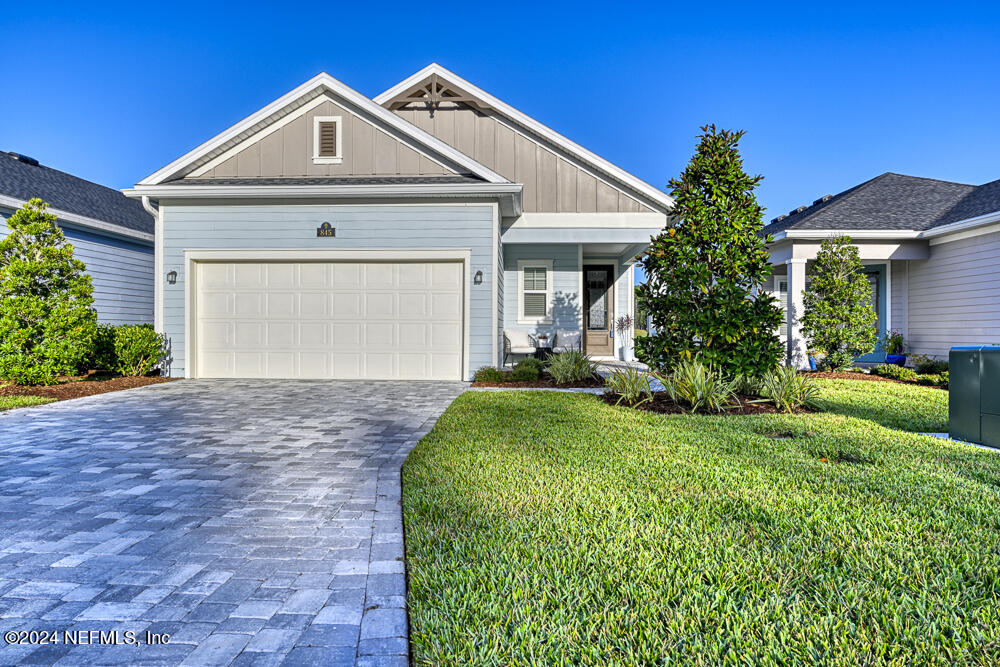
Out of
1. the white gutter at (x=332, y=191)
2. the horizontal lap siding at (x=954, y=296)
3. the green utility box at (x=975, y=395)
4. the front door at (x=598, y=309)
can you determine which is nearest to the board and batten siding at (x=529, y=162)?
the white gutter at (x=332, y=191)

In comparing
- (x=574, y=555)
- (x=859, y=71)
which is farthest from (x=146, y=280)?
(x=859, y=71)

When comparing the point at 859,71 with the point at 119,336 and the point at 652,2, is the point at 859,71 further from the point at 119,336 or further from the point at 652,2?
the point at 119,336

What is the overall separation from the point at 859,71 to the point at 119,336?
773 inches

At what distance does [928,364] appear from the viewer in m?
11.0

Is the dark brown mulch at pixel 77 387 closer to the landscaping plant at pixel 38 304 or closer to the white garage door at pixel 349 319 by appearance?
the landscaping plant at pixel 38 304

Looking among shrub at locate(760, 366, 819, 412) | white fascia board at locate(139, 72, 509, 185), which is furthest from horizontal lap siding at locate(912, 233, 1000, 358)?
white fascia board at locate(139, 72, 509, 185)

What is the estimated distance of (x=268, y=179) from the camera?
32.8 feet

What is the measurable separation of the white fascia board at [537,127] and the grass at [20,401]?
9173 mm

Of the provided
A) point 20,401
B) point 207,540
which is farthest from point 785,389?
point 20,401

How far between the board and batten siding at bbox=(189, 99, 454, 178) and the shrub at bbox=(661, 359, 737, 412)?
585 cm

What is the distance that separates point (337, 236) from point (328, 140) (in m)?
1.95

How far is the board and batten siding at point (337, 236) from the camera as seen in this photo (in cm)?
980

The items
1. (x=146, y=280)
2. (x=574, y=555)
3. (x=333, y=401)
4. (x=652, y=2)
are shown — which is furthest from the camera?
(x=146, y=280)

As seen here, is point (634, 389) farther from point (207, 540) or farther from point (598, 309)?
point (598, 309)
